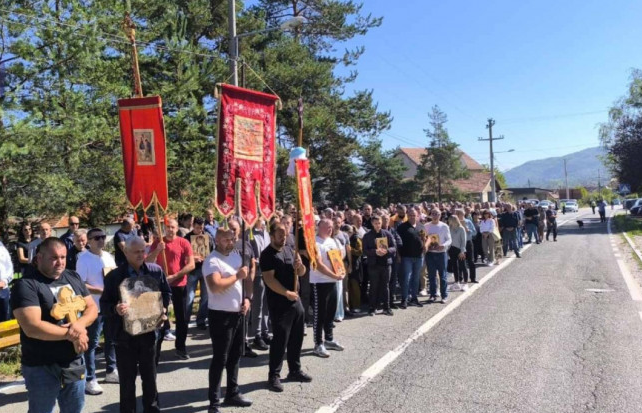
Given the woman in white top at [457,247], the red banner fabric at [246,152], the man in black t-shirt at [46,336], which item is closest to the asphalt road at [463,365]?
the man in black t-shirt at [46,336]

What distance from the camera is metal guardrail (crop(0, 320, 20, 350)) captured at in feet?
20.9

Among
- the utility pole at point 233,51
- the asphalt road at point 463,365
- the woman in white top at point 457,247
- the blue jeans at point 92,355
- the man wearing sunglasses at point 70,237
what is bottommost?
the asphalt road at point 463,365

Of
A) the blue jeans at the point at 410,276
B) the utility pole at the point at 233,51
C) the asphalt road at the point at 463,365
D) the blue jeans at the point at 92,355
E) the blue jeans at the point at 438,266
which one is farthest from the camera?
the utility pole at the point at 233,51

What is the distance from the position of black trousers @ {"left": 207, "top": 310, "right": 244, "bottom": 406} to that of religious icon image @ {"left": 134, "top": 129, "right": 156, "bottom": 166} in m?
2.57

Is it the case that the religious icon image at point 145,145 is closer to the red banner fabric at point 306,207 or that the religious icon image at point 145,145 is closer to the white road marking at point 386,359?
the red banner fabric at point 306,207

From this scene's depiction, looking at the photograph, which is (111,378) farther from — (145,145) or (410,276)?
(410,276)

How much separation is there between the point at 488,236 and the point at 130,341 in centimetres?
1293

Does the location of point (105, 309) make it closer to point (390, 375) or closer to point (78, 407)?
point (78, 407)

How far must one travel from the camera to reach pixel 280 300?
19.1 feet

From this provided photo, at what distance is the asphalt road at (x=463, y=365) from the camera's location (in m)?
5.22

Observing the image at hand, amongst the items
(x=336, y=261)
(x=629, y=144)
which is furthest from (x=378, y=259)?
(x=629, y=144)

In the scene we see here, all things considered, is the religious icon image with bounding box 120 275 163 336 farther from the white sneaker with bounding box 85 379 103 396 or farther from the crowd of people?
the white sneaker with bounding box 85 379 103 396

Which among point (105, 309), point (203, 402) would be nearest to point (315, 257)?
point (203, 402)

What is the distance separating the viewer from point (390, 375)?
19.8ft
